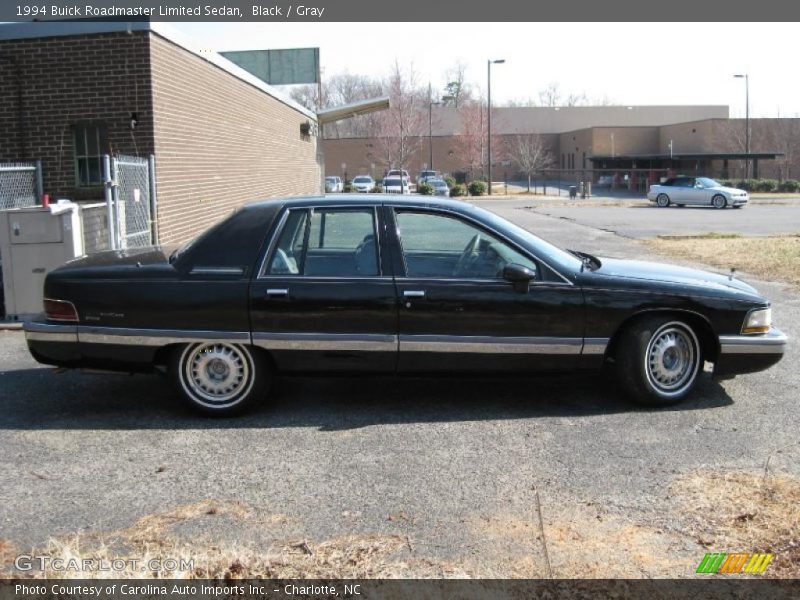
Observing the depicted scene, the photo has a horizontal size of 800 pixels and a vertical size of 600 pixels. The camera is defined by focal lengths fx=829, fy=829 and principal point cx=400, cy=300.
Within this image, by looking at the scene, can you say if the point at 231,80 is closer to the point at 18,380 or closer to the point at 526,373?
the point at 18,380

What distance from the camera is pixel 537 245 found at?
240 inches

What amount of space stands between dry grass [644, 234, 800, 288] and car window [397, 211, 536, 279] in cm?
801

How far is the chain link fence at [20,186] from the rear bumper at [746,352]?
9.50m

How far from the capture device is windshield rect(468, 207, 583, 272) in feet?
19.5

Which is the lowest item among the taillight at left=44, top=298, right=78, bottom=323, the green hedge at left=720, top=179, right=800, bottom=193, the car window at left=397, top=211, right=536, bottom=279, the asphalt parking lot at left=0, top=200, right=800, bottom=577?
the asphalt parking lot at left=0, top=200, right=800, bottom=577

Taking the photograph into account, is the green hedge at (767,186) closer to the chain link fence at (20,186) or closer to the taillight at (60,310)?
the chain link fence at (20,186)

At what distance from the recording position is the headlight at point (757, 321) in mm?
6012

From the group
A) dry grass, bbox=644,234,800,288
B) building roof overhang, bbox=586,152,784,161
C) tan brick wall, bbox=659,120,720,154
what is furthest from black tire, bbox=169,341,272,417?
tan brick wall, bbox=659,120,720,154

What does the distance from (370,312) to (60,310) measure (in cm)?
219

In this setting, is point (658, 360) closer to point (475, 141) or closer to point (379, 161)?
point (475, 141)

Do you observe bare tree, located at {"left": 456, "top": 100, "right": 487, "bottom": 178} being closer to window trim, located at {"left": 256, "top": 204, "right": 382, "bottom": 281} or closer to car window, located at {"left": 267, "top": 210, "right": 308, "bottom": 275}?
window trim, located at {"left": 256, "top": 204, "right": 382, "bottom": 281}

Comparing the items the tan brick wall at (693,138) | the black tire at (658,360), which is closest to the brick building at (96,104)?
the black tire at (658,360)

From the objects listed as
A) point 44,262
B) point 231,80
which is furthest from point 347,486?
point 231,80

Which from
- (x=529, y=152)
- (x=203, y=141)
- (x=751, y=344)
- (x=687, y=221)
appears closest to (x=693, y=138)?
(x=529, y=152)
